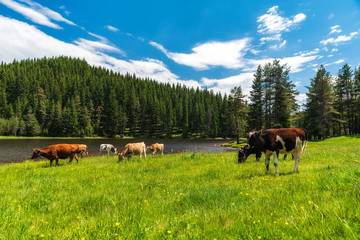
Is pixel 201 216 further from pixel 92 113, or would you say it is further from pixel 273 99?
pixel 92 113

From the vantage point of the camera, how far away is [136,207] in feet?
13.7

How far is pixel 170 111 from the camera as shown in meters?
106

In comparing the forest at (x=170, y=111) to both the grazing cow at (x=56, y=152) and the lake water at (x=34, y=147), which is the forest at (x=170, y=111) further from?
the grazing cow at (x=56, y=152)

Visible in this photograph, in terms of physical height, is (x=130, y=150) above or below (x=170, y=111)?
below

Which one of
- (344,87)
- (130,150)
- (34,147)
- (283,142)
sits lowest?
(34,147)

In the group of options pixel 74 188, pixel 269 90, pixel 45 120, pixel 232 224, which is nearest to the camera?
pixel 232 224

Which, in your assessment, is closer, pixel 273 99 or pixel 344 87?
pixel 273 99

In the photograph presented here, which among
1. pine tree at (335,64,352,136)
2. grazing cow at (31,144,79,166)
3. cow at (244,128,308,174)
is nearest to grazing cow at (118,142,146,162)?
grazing cow at (31,144,79,166)

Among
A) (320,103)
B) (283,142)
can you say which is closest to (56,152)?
(283,142)

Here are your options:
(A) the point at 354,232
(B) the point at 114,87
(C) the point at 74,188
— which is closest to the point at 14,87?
(B) the point at 114,87

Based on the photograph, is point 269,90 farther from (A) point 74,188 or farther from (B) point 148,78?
(B) point 148,78

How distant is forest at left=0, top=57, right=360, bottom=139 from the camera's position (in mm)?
40781

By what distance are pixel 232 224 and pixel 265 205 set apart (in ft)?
3.86

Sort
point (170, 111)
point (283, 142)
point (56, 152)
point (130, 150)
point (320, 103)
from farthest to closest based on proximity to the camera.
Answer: point (170, 111) < point (320, 103) < point (130, 150) < point (56, 152) < point (283, 142)
